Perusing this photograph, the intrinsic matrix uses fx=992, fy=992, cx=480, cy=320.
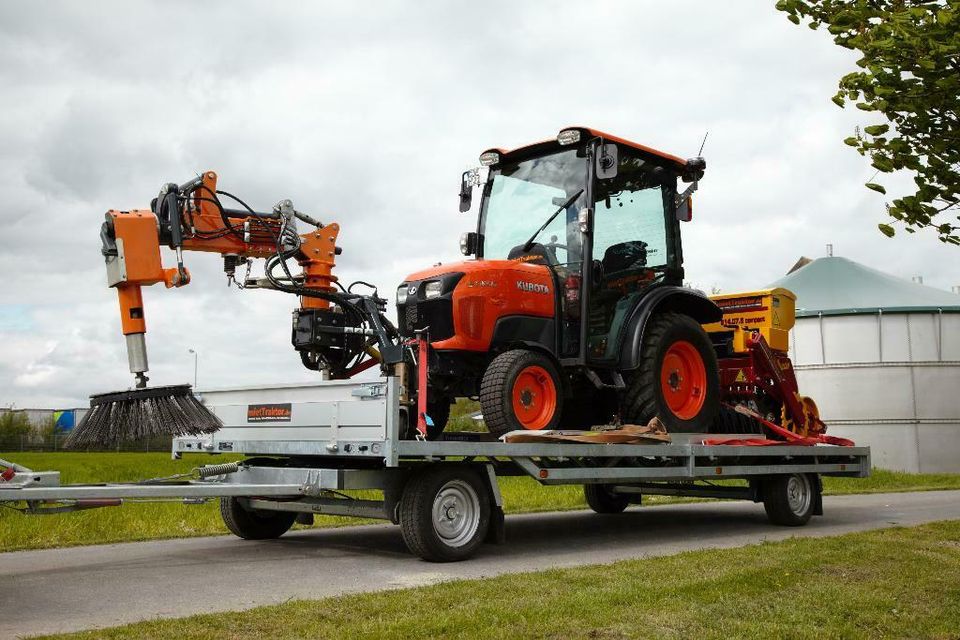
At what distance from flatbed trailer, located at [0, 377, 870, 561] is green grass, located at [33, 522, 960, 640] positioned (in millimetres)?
1107

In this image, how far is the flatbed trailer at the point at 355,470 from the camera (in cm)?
711

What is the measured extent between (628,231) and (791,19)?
4.00 meters

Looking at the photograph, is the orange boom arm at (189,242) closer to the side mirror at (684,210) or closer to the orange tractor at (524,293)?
the orange tractor at (524,293)

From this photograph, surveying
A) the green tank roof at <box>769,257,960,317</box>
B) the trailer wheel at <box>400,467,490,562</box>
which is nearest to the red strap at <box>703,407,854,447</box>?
the trailer wheel at <box>400,467,490,562</box>

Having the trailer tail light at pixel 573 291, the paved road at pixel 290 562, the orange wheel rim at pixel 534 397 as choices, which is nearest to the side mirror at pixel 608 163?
the trailer tail light at pixel 573 291

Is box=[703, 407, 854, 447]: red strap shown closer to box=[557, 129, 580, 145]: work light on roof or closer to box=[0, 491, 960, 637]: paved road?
box=[0, 491, 960, 637]: paved road

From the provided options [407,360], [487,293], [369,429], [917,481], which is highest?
[487,293]

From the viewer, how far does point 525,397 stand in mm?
8477

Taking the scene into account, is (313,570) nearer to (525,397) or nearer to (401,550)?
(401,550)

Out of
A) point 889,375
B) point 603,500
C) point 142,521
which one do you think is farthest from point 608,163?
point 889,375

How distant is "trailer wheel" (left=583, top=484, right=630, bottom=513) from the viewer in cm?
1262

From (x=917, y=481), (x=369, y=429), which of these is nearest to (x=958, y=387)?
(x=917, y=481)

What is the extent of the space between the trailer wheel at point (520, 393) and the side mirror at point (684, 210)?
265 centimetres

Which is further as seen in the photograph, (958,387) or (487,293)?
(958,387)
